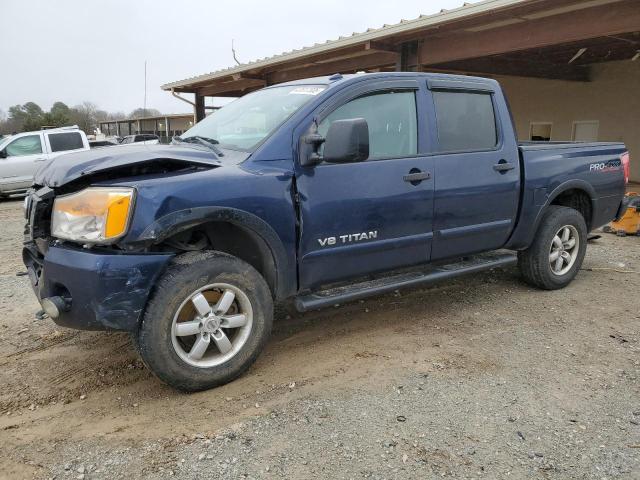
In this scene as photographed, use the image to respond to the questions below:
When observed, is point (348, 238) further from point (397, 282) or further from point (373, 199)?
point (397, 282)

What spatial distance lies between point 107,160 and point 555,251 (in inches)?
162

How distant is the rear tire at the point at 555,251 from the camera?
4.78m

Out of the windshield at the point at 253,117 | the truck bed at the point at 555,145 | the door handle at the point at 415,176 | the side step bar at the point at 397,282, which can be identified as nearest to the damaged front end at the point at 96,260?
the windshield at the point at 253,117

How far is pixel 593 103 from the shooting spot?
14.1m

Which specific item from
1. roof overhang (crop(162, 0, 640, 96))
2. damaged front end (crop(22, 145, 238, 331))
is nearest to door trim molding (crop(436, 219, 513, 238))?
damaged front end (crop(22, 145, 238, 331))

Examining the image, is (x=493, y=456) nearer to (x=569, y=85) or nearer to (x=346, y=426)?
(x=346, y=426)

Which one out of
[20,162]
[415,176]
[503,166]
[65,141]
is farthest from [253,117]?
[65,141]

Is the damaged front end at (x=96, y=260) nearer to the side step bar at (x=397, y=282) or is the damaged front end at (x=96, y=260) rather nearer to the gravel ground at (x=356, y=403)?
the gravel ground at (x=356, y=403)

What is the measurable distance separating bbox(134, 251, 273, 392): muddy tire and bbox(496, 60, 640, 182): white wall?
13521 millimetres

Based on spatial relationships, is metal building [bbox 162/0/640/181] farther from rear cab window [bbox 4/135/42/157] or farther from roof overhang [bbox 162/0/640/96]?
rear cab window [bbox 4/135/42/157]

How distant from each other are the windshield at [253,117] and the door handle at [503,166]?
1.67 m

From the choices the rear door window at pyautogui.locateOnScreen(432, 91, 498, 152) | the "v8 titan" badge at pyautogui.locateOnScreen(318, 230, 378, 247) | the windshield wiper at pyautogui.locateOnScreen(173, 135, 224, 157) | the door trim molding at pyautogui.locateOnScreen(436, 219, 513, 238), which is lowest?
the door trim molding at pyautogui.locateOnScreen(436, 219, 513, 238)

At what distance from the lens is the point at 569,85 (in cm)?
1466

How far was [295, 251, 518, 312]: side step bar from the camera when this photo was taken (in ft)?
11.0
